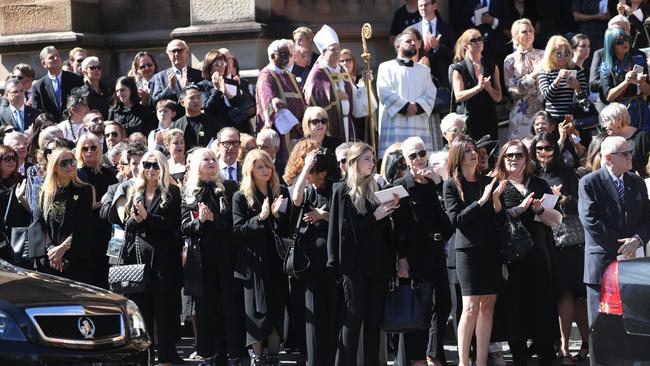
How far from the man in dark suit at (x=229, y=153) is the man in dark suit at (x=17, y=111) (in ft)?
12.5

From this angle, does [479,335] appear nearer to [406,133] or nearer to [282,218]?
[282,218]

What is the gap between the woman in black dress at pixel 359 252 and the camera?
1259 cm

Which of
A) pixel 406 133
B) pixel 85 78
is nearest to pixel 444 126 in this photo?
pixel 406 133

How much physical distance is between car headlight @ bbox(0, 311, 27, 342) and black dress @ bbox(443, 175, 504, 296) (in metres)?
4.03

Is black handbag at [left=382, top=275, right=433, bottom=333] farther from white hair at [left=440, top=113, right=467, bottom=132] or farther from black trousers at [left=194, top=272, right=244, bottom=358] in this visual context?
white hair at [left=440, top=113, right=467, bottom=132]

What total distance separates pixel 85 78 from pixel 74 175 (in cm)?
376

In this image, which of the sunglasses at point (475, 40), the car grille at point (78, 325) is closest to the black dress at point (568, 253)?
the sunglasses at point (475, 40)

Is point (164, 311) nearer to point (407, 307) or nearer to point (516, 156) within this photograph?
point (407, 307)

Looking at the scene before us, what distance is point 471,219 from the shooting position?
41.2ft

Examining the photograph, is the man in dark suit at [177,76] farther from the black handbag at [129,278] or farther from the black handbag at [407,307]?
the black handbag at [407,307]

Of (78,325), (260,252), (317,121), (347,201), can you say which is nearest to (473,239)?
(347,201)

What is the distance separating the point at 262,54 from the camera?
18484 millimetres

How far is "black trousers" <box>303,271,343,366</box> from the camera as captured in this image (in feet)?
42.0

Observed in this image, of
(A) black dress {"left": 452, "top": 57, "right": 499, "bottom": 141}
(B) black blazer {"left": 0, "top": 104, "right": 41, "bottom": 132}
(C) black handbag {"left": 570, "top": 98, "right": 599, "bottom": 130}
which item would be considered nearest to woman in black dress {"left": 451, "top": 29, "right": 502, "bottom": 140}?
(A) black dress {"left": 452, "top": 57, "right": 499, "bottom": 141}
